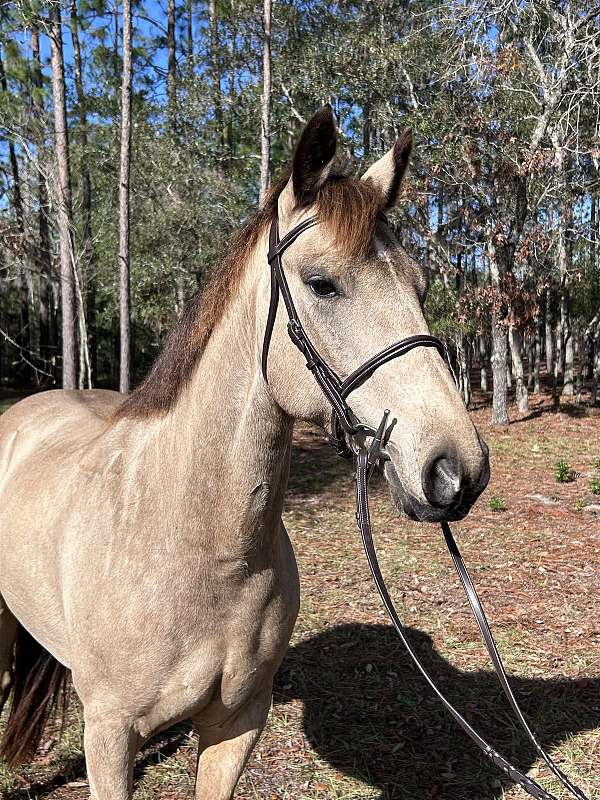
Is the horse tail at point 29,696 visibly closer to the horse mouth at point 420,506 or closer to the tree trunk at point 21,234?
the horse mouth at point 420,506

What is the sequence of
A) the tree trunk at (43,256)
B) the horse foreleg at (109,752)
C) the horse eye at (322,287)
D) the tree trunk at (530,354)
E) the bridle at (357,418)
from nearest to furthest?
the bridle at (357,418) < the horse eye at (322,287) < the horse foreleg at (109,752) < the tree trunk at (43,256) < the tree trunk at (530,354)

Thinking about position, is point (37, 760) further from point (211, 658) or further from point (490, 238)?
point (490, 238)

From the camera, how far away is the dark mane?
1498 millimetres

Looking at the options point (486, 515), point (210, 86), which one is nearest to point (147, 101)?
point (210, 86)

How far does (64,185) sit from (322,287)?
35.0ft

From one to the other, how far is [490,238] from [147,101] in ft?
38.4

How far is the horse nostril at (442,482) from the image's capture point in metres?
1.31

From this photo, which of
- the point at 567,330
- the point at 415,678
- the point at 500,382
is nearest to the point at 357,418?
the point at 415,678

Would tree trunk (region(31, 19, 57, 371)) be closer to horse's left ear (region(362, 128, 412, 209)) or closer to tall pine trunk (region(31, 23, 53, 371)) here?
tall pine trunk (region(31, 23, 53, 371))

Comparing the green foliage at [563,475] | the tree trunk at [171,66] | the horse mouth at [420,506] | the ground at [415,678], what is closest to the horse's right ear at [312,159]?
the horse mouth at [420,506]

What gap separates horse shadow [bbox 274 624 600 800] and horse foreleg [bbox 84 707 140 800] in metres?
1.63

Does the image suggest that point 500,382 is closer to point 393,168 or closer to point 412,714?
point 412,714

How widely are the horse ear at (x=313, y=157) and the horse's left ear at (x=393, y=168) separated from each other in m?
0.24

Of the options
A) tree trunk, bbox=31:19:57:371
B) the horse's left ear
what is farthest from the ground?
tree trunk, bbox=31:19:57:371
